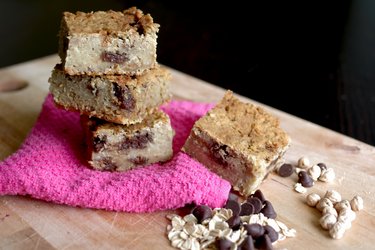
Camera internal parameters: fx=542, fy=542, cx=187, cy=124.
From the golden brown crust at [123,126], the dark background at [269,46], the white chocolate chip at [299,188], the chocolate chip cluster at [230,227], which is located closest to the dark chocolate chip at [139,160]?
the golden brown crust at [123,126]

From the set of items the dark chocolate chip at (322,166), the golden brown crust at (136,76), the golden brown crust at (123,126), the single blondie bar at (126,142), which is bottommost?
the dark chocolate chip at (322,166)

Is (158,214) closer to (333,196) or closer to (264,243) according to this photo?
(264,243)

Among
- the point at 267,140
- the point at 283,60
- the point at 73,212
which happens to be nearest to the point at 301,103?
the point at 283,60

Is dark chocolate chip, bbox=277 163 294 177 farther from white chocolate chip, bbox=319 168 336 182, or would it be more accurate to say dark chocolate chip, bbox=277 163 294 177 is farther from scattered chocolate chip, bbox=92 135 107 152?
scattered chocolate chip, bbox=92 135 107 152

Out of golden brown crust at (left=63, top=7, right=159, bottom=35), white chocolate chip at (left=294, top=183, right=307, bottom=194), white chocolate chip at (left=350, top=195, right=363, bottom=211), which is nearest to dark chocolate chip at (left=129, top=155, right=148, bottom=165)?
golden brown crust at (left=63, top=7, right=159, bottom=35)

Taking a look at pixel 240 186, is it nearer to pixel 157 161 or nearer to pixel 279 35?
pixel 157 161

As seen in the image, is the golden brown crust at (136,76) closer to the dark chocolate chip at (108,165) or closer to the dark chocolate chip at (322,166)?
the dark chocolate chip at (108,165)

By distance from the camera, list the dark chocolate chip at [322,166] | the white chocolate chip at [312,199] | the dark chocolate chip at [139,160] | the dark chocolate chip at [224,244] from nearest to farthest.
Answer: the dark chocolate chip at [224,244], the white chocolate chip at [312,199], the dark chocolate chip at [139,160], the dark chocolate chip at [322,166]
